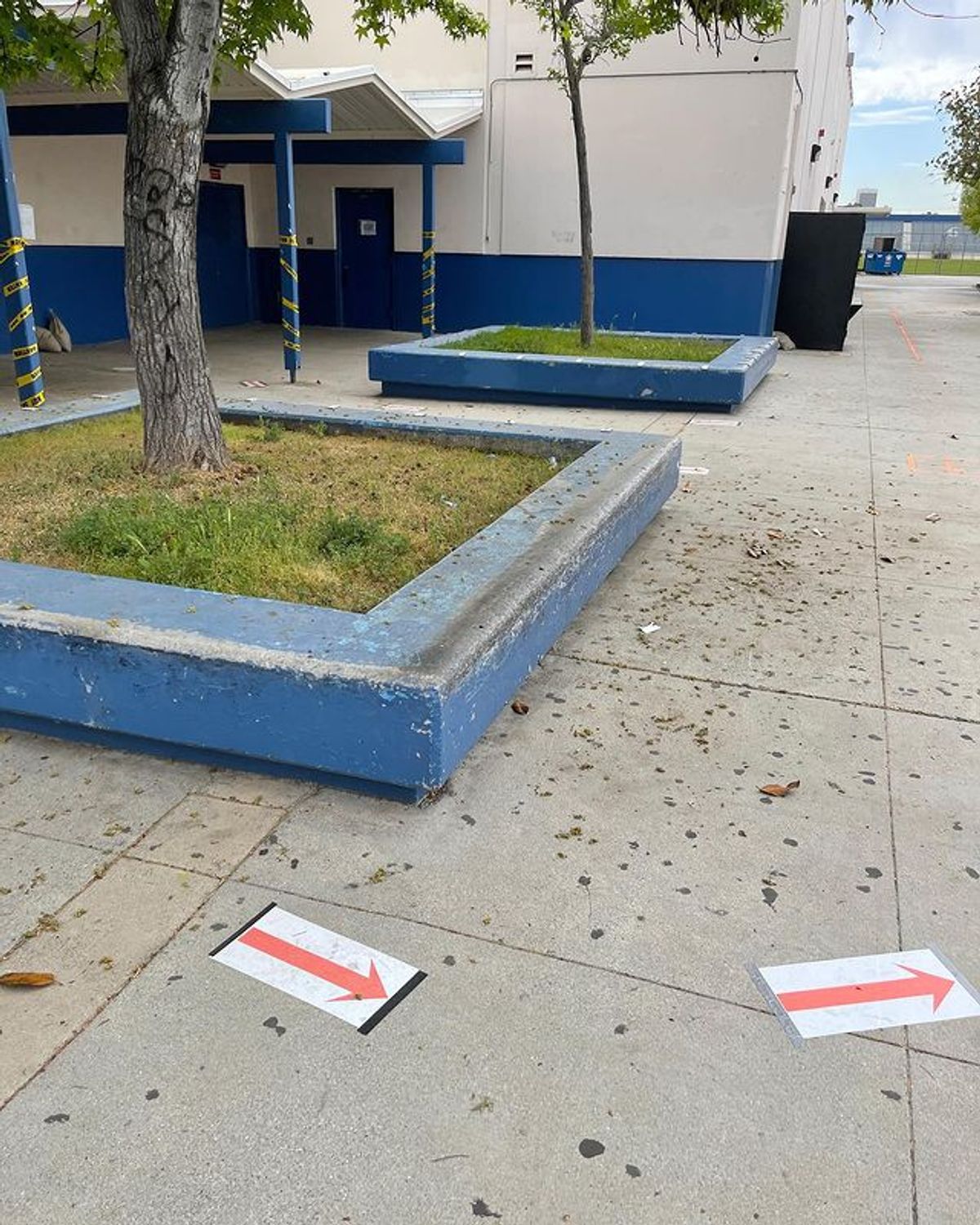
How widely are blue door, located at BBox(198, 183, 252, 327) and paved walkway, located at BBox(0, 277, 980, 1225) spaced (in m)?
15.3

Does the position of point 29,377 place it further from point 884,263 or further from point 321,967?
point 884,263

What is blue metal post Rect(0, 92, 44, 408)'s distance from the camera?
899 centimetres

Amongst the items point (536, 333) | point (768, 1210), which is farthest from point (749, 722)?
point (536, 333)

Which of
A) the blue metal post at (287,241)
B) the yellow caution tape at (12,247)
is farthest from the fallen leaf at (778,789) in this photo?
the blue metal post at (287,241)

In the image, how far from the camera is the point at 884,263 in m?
54.2

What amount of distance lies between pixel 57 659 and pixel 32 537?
146cm

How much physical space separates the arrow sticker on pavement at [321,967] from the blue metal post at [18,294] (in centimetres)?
793

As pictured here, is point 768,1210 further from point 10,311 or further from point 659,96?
point 659,96

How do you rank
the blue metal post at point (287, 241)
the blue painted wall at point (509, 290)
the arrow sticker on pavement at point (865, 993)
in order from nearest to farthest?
1. the arrow sticker on pavement at point (865, 993)
2. the blue metal post at point (287, 241)
3. the blue painted wall at point (509, 290)

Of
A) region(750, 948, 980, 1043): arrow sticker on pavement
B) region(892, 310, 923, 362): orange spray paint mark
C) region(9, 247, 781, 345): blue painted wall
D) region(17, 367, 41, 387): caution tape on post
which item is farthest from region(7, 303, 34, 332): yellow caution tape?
region(892, 310, 923, 362): orange spray paint mark

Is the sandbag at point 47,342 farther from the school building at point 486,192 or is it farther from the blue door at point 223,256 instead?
the blue door at point 223,256

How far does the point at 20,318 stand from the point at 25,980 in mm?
8389

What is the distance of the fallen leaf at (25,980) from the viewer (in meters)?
Answer: 2.46

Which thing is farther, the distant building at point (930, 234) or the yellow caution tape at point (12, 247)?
the distant building at point (930, 234)
